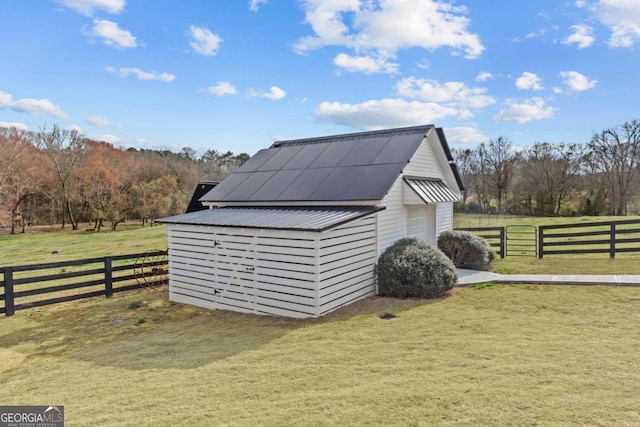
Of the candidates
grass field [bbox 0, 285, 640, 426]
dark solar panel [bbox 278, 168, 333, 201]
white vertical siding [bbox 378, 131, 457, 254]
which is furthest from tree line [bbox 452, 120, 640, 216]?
grass field [bbox 0, 285, 640, 426]

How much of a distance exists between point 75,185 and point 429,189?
3614 centimetres

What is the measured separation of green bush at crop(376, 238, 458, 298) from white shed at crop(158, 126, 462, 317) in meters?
0.39

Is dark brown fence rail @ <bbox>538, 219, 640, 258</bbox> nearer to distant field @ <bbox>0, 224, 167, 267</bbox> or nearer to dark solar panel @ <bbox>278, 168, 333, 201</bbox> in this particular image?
dark solar panel @ <bbox>278, 168, 333, 201</bbox>

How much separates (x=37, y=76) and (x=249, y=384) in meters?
19.3

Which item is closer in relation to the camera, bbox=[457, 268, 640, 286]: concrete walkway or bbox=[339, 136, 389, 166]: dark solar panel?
bbox=[457, 268, 640, 286]: concrete walkway

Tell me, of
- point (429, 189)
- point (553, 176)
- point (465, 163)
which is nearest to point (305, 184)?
point (429, 189)

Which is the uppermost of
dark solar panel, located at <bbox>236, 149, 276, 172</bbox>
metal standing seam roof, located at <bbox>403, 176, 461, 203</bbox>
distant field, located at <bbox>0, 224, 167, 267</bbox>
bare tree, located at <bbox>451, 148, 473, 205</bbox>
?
bare tree, located at <bbox>451, 148, 473, 205</bbox>

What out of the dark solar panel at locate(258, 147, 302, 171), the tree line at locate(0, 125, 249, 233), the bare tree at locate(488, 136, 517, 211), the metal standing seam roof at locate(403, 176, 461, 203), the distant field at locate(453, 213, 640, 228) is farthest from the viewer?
the bare tree at locate(488, 136, 517, 211)

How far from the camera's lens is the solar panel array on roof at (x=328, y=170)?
33.5 feet

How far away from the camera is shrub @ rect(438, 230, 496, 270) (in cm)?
Answer: 1213

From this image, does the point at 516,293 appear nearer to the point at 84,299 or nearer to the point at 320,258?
the point at 320,258

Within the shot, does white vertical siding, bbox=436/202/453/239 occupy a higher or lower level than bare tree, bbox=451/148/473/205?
lower

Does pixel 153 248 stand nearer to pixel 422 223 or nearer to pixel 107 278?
pixel 107 278

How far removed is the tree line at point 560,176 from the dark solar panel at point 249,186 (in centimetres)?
2438
